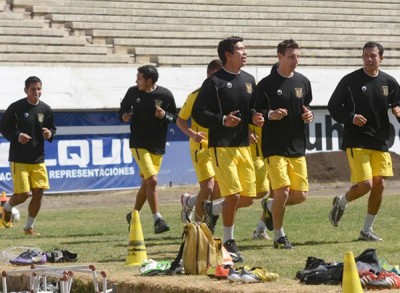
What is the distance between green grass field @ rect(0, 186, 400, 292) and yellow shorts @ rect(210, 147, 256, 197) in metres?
0.70

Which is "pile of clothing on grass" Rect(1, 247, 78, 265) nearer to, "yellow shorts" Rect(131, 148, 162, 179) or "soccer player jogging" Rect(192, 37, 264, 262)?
"soccer player jogging" Rect(192, 37, 264, 262)

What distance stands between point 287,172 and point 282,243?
32.7 inches

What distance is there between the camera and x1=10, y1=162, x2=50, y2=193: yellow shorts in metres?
18.1

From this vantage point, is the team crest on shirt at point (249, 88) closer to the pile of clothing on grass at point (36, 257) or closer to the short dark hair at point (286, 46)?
the short dark hair at point (286, 46)

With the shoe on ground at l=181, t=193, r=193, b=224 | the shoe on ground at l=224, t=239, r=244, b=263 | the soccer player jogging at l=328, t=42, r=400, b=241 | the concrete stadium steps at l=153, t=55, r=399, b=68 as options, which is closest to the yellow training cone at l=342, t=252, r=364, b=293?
the shoe on ground at l=224, t=239, r=244, b=263

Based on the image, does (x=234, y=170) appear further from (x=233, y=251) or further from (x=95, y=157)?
(x=95, y=157)

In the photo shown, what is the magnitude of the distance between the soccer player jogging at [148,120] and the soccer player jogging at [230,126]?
12.7 feet

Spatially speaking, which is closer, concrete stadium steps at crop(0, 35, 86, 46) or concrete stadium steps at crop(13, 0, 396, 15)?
concrete stadium steps at crop(0, 35, 86, 46)

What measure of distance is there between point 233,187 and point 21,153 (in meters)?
5.82

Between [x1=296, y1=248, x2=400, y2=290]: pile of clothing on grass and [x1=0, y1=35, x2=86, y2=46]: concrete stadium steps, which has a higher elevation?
[x1=0, y1=35, x2=86, y2=46]: concrete stadium steps

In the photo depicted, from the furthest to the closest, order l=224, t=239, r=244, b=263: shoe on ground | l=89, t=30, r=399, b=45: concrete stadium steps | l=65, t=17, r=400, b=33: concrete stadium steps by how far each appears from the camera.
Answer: l=65, t=17, r=400, b=33: concrete stadium steps → l=89, t=30, r=399, b=45: concrete stadium steps → l=224, t=239, r=244, b=263: shoe on ground

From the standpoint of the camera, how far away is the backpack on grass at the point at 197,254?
1115cm

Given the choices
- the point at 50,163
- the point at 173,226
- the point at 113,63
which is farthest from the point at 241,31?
the point at 173,226

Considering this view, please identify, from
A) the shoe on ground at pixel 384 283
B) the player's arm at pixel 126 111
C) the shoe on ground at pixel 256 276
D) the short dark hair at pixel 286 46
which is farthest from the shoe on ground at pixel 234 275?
the player's arm at pixel 126 111
